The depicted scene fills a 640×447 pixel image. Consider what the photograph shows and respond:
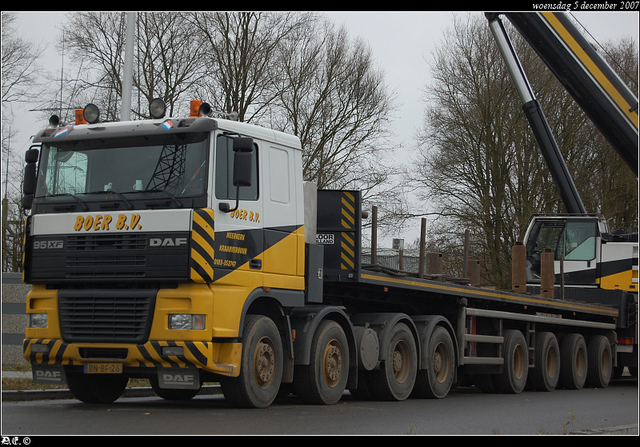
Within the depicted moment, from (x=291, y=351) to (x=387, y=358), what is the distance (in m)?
2.07

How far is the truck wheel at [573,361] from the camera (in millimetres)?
16656

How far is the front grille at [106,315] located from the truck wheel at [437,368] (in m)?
5.09

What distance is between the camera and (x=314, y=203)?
10.7m

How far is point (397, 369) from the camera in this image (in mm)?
11859

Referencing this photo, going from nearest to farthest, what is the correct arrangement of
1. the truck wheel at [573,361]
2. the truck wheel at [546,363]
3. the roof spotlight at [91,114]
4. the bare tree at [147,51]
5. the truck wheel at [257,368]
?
the truck wheel at [257,368]
the roof spotlight at [91,114]
the truck wheel at [546,363]
the truck wheel at [573,361]
the bare tree at [147,51]

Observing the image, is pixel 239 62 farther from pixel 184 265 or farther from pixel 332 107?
pixel 184 265

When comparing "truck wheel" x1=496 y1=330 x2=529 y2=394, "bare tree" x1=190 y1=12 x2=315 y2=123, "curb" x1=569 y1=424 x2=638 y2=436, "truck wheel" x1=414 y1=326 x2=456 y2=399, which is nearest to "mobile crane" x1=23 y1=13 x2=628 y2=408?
"truck wheel" x1=414 y1=326 x2=456 y2=399

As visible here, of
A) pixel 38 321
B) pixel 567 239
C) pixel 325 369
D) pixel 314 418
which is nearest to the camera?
pixel 314 418

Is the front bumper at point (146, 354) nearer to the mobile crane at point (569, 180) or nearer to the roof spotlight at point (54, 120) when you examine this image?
the roof spotlight at point (54, 120)

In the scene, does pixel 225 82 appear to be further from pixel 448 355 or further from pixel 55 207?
pixel 55 207

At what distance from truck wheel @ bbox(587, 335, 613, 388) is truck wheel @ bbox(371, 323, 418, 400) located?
23.1 ft

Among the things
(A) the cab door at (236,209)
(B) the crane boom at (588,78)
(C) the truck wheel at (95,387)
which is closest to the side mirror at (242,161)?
(A) the cab door at (236,209)

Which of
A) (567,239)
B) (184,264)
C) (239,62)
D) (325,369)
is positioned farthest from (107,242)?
(239,62)

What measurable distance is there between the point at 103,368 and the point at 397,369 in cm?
460
